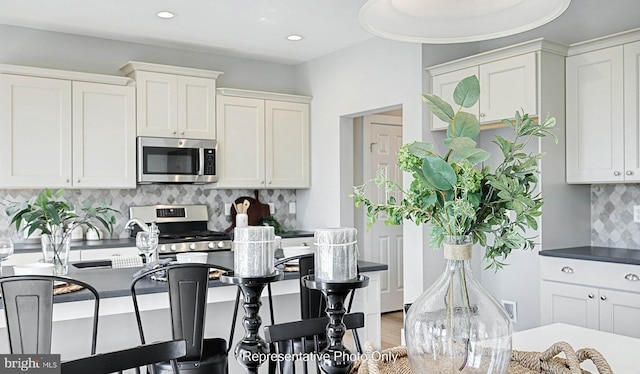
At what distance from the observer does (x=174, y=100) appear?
16.2 feet

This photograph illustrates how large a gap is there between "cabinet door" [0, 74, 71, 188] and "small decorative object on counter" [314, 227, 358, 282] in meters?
4.07

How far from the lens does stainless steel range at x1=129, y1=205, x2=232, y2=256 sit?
4.66 meters

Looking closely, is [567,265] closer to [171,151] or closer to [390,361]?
[390,361]

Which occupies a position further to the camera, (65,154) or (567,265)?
(65,154)

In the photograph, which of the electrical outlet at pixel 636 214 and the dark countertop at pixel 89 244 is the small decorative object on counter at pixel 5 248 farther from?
the electrical outlet at pixel 636 214

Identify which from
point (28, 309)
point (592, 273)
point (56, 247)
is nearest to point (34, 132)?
point (56, 247)

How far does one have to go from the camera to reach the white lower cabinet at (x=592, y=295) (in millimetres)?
3221

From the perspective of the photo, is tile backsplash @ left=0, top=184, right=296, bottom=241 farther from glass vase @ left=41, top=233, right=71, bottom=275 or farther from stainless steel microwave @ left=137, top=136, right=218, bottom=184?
glass vase @ left=41, top=233, right=71, bottom=275

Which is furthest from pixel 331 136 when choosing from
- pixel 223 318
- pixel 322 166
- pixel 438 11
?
pixel 438 11

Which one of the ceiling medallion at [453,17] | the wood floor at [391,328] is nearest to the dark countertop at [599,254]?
the wood floor at [391,328]

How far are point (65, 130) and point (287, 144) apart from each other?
6.69 ft

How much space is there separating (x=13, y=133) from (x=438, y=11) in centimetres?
386

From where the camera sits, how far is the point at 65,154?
449 centimetres

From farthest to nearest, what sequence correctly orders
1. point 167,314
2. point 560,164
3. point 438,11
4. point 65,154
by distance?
point 65,154 < point 560,164 < point 167,314 < point 438,11
